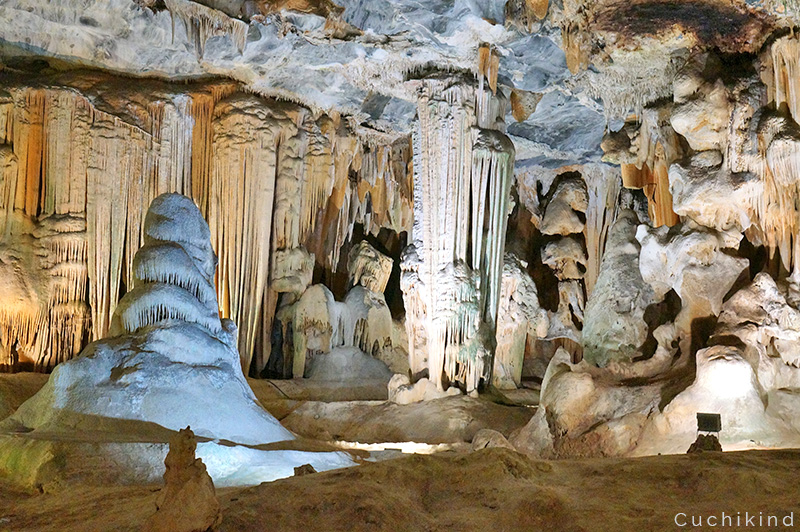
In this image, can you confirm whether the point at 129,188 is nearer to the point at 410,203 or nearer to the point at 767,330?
the point at 410,203

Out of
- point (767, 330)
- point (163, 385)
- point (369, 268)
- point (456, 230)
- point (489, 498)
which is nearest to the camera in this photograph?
point (489, 498)

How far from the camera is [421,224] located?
1363cm

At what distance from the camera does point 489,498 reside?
18.4ft

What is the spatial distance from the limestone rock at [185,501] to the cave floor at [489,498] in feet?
0.67

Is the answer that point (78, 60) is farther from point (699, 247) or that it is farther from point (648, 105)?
point (699, 247)

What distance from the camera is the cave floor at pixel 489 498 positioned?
511cm

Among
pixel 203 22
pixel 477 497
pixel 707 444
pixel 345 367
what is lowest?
pixel 345 367

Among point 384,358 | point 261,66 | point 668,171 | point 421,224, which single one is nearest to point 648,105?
point 668,171

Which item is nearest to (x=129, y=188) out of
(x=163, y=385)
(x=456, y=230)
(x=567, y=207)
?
(x=456, y=230)

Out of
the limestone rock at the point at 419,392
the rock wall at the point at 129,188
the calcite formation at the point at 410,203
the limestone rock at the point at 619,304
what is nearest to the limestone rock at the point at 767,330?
the calcite formation at the point at 410,203

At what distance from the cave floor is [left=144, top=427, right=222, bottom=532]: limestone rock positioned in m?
0.20

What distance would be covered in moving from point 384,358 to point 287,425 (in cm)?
435

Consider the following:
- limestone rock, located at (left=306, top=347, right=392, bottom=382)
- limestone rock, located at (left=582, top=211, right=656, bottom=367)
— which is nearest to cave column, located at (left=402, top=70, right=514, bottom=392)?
limestone rock, located at (left=582, top=211, right=656, bottom=367)

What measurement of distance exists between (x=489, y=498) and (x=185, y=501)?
2.09m
